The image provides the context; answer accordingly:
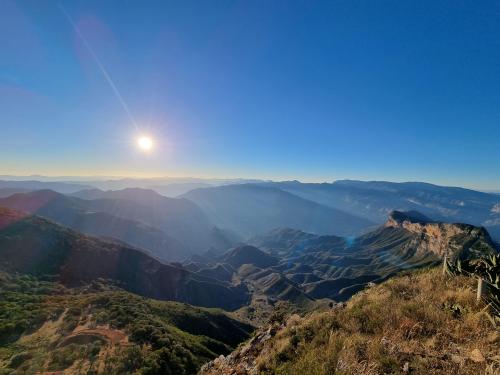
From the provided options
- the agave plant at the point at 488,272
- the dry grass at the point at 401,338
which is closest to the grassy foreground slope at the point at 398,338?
the dry grass at the point at 401,338

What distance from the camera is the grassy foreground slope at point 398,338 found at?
8.07 meters

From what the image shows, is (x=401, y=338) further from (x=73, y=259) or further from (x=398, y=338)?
(x=73, y=259)

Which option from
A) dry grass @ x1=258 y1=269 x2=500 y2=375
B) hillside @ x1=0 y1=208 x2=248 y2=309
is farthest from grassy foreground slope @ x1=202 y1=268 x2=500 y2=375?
hillside @ x1=0 y1=208 x2=248 y2=309

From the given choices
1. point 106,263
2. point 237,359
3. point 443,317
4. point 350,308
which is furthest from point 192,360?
point 106,263

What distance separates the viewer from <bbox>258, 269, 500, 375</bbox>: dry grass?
316 inches

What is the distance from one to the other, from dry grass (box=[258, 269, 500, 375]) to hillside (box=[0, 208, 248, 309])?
292ft

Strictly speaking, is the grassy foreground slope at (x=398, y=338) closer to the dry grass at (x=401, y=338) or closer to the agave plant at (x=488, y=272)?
the dry grass at (x=401, y=338)

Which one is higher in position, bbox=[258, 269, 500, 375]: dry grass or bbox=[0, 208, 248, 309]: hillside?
bbox=[258, 269, 500, 375]: dry grass

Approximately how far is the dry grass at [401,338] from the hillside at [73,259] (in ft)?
292

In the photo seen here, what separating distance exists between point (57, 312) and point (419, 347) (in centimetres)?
4384

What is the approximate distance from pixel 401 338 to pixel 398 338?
0.09m

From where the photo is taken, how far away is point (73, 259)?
97.9 metres

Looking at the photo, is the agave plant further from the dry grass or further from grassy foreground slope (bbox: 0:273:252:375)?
grassy foreground slope (bbox: 0:273:252:375)

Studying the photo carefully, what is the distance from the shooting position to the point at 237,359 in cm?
1517
